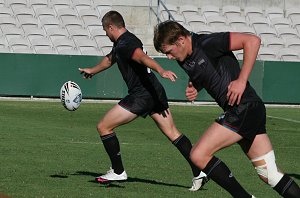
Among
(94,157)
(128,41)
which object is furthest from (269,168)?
(94,157)

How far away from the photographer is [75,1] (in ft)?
112

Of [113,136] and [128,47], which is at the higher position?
[128,47]

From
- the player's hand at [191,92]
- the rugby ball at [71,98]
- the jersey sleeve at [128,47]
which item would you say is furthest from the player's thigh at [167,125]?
the player's hand at [191,92]

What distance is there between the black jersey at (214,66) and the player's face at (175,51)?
0.35 feet

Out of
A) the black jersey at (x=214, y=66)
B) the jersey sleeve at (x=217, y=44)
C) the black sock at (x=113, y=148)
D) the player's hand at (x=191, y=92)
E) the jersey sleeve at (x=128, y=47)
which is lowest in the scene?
the black sock at (x=113, y=148)

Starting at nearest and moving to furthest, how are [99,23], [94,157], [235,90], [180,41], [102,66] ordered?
[235,90] → [180,41] → [102,66] → [94,157] → [99,23]

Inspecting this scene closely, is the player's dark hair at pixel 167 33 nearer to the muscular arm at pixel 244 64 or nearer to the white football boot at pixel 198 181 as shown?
the muscular arm at pixel 244 64

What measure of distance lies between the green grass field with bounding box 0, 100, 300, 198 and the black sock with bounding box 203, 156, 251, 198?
1962mm

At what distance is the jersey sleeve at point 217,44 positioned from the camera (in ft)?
27.0

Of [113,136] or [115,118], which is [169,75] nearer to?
[115,118]

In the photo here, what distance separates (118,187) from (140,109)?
104cm

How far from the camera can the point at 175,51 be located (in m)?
8.24

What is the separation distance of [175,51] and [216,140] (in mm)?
918

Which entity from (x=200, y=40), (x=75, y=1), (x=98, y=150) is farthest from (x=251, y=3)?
(x=200, y=40)
